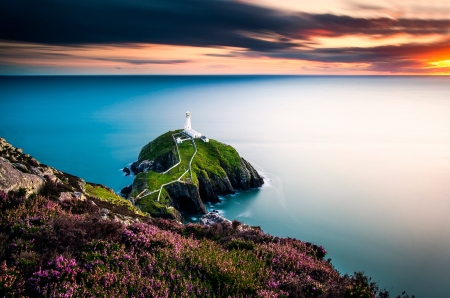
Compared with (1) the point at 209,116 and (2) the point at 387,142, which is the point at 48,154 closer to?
(1) the point at 209,116

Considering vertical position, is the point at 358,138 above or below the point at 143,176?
above

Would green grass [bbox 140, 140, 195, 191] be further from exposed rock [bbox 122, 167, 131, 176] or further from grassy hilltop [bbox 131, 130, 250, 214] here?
exposed rock [bbox 122, 167, 131, 176]

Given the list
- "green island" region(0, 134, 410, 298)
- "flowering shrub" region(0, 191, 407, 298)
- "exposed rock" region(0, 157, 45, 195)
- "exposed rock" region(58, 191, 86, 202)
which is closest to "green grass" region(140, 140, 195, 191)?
"exposed rock" region(58, 191, 86, 202)

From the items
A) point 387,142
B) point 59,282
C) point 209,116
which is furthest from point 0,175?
point 209,116

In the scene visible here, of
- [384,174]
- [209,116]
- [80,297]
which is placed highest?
[209,116]

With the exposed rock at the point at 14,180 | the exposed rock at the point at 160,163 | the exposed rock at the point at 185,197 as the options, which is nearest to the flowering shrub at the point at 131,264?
the exposed rock at the point at 14,180

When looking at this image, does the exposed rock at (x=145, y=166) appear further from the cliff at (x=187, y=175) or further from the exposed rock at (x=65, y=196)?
the exposed rock at (x=65, y=196)

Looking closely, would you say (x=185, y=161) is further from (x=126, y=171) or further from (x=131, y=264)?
(x=131, y=264)
